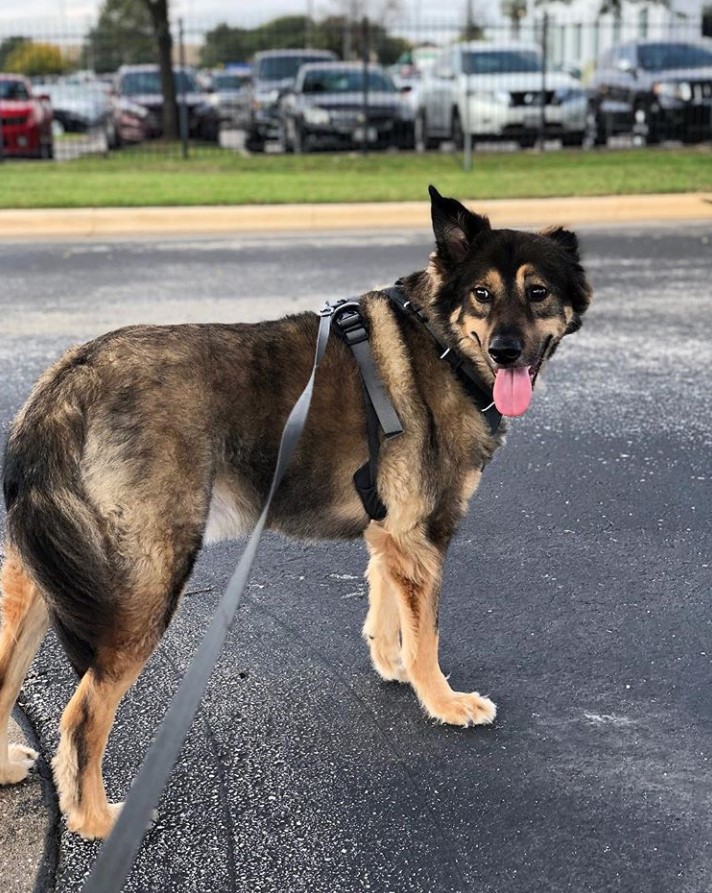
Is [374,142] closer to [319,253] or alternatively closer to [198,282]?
[319,253]

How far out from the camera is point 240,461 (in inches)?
128

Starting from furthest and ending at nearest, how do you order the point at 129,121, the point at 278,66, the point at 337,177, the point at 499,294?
the point at 278,66, the point at 129,121, the point at 337,177, the point at 499,294

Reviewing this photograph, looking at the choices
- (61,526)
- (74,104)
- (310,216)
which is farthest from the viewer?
(74,104)

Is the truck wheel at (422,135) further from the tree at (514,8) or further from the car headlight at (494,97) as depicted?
the tree at (514,8)

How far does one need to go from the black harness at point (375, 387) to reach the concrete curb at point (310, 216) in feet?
29.8

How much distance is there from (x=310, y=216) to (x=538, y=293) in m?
9.85

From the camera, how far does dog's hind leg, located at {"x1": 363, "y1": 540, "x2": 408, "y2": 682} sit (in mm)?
3887

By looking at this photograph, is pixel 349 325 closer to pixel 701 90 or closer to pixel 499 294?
pixel 499 294

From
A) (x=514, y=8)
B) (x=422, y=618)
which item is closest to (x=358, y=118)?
(x=422, y=618)

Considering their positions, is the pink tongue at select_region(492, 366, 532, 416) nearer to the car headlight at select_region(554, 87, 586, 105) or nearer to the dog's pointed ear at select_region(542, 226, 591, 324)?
the dog's pointed ear at select_region(542, 226, 591, 324)

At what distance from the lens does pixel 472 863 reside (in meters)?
2.96

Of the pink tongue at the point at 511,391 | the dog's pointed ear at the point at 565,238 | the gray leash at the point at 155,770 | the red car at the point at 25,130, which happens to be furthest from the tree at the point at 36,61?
the gray leash at the point at 155,770

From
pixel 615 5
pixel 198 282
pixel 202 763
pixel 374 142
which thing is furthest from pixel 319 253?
pixel 615 5

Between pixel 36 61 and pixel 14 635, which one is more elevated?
pixel 36 61
